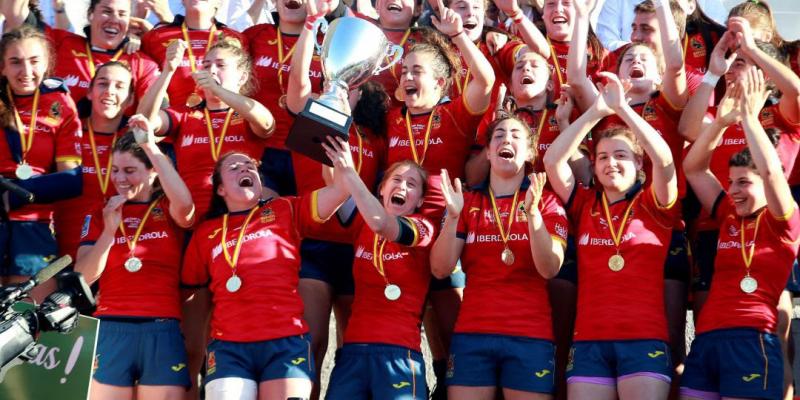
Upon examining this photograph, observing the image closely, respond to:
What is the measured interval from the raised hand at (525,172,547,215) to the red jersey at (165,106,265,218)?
1.62 meters

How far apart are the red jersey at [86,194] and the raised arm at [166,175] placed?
512 mm

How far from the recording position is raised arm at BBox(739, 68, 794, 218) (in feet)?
17.4

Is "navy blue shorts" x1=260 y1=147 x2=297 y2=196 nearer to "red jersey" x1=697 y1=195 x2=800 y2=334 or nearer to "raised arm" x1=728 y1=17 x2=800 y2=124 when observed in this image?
"red jersey" x1=697 y1=195 x2=800 y2=334

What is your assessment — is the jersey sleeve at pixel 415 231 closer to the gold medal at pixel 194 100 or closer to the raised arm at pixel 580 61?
the raised arm at pixel 580 61

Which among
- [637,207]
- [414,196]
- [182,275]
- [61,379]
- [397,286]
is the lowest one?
[61,379]

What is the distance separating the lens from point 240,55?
6.35 metres

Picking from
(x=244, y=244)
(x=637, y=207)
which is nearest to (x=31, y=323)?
(x=244, y=244)

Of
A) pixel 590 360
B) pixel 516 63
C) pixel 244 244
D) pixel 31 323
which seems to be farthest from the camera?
pixel 516 63

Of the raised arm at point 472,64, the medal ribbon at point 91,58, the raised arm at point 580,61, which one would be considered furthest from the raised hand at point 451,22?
the medal ribbon at point 91,58

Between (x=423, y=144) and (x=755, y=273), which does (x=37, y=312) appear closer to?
(x=423, y=144)

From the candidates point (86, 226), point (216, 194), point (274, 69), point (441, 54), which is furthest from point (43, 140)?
point (441, 54)

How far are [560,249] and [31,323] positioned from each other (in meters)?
2.46

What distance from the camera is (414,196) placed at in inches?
229

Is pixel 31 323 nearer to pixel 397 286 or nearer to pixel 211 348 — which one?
pixel 211 348
